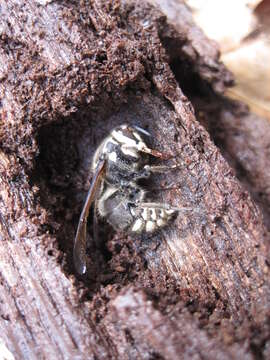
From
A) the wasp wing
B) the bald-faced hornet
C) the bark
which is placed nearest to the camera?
the bark

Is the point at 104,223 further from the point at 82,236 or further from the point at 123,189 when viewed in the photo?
the point at 82,236

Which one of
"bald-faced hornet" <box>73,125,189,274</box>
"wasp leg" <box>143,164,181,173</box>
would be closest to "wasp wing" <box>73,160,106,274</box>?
"bald-faced hornet" <box>73,125,189,274</box>

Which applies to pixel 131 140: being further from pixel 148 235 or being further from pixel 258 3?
pixel 258 3

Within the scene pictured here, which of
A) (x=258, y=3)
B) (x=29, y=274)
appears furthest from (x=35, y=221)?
(x=258, y=3)

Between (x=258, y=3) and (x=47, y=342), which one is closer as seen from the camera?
(x=47, y=342)

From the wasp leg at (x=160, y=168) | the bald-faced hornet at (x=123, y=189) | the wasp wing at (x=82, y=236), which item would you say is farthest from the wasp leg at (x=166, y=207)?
the wasp wing at (x=82, y=236)

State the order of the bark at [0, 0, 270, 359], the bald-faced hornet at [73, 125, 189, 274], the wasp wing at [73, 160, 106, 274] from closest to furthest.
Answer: the bark at [0, 0, 270, 359]
the wasp wing at [73, 160, 106, 274]
the bald-faced hornet at [73, 125, 189, 274]

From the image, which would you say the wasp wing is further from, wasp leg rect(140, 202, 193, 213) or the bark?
wasp leg rect(140, 202, 193, 213)
